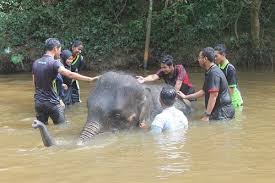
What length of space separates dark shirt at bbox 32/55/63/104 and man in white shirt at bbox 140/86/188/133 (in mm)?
2007

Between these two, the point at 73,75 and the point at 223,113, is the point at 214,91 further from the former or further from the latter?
the point at 73,75

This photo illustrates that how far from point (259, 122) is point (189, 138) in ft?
6.05

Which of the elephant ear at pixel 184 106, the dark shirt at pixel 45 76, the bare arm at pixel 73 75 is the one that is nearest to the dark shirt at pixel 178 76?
the elephant ear at pixel 184 106

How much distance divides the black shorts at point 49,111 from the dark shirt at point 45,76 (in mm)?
69

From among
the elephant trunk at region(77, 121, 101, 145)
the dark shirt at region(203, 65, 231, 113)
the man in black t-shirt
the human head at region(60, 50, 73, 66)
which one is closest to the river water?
the elephant trunk at region(77, 121, 101, 145)

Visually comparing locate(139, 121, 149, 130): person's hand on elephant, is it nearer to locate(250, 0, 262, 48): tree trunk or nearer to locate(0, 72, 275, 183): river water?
locate(0, 72, 275, 183): river water

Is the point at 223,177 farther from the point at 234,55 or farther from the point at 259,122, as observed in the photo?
the point at 234,55

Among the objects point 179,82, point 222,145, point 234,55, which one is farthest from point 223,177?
point 234,55

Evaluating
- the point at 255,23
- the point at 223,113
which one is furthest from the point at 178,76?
the point at 255,23

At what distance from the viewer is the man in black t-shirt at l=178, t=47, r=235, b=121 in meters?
8.10

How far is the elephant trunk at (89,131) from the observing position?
7048 millimetres

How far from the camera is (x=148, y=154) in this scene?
638cm

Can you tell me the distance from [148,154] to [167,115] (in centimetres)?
83

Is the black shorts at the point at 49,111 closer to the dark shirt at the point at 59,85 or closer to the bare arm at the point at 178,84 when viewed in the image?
the dark shirt at the point at 59,85
